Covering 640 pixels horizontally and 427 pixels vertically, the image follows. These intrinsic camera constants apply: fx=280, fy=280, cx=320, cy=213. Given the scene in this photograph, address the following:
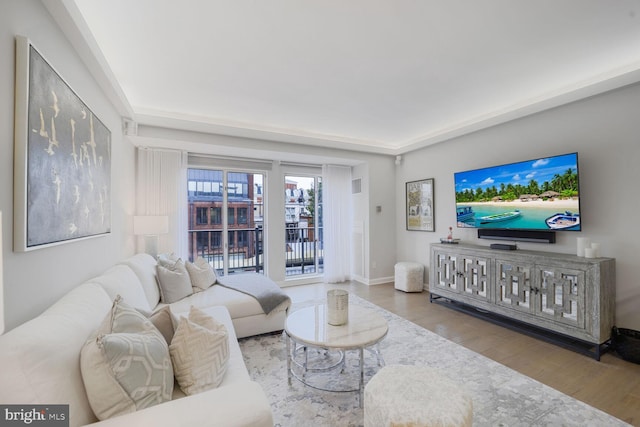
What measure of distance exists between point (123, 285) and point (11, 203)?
0.92 m

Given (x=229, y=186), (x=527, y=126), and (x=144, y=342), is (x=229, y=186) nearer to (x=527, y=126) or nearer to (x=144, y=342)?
(x=144, y=342)

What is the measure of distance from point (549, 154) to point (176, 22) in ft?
12.7

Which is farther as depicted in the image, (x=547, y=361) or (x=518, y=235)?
(x=518, y=235)

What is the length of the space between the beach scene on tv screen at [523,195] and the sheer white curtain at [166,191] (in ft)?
13.1

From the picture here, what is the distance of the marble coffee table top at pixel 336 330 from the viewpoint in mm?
1920

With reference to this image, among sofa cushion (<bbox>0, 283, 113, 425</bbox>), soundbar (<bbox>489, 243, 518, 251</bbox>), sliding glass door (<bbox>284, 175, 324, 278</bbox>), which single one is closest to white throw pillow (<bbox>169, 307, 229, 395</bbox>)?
sofa cushion (<bbox>0, 283, 113, 425</bbox>)

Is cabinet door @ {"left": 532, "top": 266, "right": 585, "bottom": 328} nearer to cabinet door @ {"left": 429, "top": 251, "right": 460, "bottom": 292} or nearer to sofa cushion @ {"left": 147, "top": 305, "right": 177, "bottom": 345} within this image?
cabinet door @ {"left": 429, "top": 251, "right": 460, "bottom": 292}

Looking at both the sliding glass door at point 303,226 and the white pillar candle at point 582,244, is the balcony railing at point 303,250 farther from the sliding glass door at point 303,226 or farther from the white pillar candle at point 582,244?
the white pillar candle at point 582,244

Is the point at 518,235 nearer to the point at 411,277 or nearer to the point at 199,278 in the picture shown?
the point at 411,277

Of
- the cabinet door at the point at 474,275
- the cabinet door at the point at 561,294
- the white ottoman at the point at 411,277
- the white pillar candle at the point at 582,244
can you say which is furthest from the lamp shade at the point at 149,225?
the white pillar candle at the point at 582,244

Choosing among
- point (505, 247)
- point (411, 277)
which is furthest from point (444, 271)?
point (505, 247)

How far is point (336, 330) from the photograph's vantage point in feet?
6.92

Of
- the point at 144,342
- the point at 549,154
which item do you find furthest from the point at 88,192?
the point at 549,154

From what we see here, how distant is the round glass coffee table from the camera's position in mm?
1930
